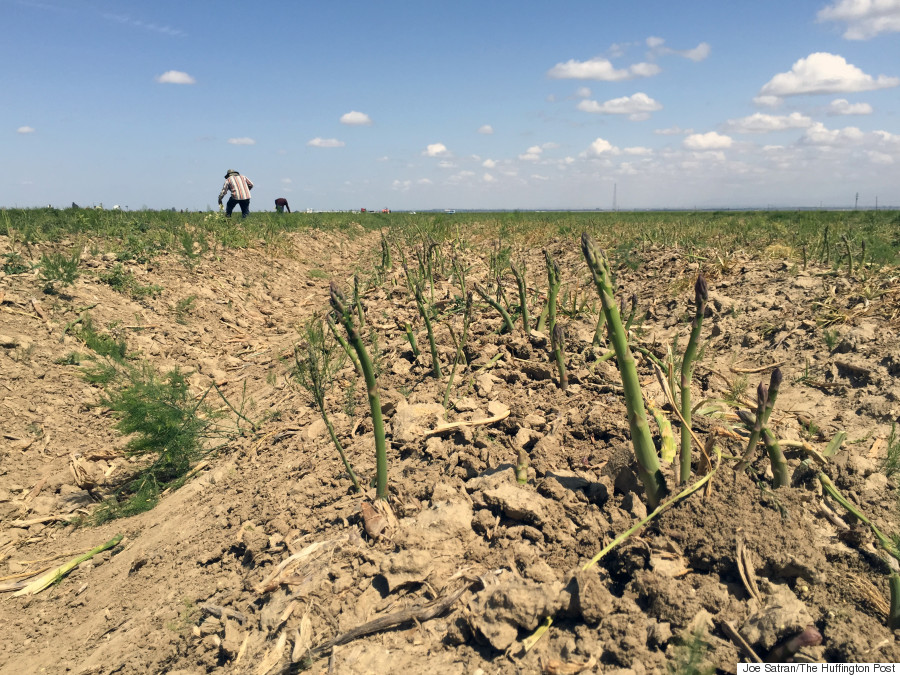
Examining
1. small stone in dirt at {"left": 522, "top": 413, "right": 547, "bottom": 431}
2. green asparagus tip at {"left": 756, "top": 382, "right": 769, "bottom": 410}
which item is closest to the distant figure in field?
small stone in dirt at {"left": 522, "top": 413, "right": 547, "bottom": 431}

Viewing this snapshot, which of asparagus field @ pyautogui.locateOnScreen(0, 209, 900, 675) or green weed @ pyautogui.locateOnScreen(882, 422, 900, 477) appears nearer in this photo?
asparagus field @ pyautogui.locateOnScreen(0, 209, 900, 675)

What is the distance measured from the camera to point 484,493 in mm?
1897

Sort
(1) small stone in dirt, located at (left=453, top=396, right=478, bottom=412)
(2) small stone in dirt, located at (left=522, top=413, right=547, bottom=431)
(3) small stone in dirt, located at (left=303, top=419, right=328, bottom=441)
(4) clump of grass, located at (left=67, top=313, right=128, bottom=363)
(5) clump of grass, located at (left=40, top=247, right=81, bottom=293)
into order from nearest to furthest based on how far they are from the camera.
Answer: (2) small stone in dirt, located at (left=522, top=413, right=547, bottom=431) → (1) small stone in dirt, located at (left=453, top=396, right=478, bottom=412) → (3) small stone in dirt, located at (left=303, top=419, right=328, bottom=441) → (4) clump of grass, located at (left=67, top=313, right=128, bottom=363) → (5) clump of grass, located at (left=40, top=247, right=81, bottom=293)

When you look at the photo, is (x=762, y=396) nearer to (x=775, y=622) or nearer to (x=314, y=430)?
(x=775, y=622)

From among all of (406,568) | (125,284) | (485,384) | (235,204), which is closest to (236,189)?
(235,204)

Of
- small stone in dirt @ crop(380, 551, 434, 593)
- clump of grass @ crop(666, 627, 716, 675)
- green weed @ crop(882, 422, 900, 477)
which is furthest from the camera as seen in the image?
green weed @ crop(882, 422, 900, 477)

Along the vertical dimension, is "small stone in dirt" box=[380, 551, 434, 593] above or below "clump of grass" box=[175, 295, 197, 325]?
below

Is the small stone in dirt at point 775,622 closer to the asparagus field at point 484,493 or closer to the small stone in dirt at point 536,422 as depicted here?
the asparagus field at point 484,493

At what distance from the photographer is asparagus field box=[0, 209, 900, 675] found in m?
1.45

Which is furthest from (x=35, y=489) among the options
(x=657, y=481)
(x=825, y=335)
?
(x=825, y=335)

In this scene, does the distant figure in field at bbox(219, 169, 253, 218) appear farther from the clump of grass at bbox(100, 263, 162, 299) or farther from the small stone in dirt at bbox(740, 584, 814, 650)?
the small stone in dirt at bbox(740, 584, 814, 650)

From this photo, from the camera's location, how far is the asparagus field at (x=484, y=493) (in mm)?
1445

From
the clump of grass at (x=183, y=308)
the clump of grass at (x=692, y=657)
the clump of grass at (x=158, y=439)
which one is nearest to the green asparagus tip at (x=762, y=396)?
the clump of grass at (x=692, y=657)

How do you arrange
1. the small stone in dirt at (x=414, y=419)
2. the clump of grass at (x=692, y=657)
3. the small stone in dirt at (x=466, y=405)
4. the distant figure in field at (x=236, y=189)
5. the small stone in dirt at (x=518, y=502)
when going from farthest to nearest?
the distant figure in field at (x=236, y=189)
the small stone in dirt at (x=466, y=405)
the small stone in dirt at (x=414, y=419)
the small stone in dirt at (x=518, y=502)
the clump of grass at (x=692, y=657)
